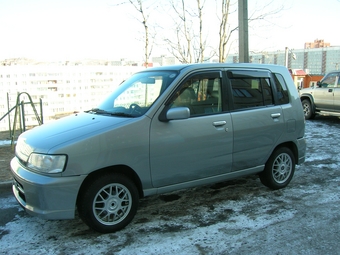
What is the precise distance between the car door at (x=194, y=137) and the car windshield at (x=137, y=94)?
230mm

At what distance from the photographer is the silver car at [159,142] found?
3.37 metres

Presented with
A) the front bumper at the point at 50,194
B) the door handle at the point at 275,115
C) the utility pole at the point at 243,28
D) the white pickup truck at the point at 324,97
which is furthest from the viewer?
the white pickup truck at the point at 324,97

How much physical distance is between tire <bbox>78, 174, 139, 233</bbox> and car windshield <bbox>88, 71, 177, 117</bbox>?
2.74ft

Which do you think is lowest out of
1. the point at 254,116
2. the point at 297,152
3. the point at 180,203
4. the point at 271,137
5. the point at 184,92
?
the point at 180,203

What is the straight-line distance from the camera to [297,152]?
5246 mm

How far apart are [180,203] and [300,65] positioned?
46104 mm

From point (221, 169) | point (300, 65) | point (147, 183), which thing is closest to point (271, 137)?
point (221, 169)

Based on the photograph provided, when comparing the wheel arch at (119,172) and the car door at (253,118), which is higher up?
the car door at (253,118)

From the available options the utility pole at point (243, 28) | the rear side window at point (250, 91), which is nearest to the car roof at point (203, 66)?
the rear side window at point (250, 91)

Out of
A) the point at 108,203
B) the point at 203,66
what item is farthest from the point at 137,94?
the point at 108,203

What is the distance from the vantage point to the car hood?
3.43 meters

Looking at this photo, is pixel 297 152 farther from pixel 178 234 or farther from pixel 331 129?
pixel 331 129

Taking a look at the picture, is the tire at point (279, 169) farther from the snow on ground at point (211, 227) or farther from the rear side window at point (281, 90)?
the rear side window at point (281, 90)

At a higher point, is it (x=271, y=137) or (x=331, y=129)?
(x=271, y=137)
